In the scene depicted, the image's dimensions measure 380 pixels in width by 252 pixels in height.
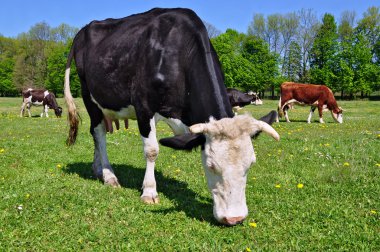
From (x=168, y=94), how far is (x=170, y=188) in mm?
1864

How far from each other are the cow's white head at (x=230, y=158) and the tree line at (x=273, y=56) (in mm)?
57738

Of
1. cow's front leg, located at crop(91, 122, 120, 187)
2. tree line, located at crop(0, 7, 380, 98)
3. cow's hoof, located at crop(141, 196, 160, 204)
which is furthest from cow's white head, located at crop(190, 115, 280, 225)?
tree line, located at crop(0, 7, 380, 98)

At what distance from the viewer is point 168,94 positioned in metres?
5.61

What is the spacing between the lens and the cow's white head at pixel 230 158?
14.2 ft

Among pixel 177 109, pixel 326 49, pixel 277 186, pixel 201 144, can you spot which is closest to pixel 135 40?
pixel 177 109

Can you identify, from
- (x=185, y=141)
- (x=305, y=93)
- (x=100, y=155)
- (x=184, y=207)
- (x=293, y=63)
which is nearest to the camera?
(x=185, y=141)

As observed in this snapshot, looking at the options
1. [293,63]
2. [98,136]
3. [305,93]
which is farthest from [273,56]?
[98,136]

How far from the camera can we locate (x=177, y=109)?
18.4ft

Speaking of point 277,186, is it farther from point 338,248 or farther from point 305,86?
point 305,86

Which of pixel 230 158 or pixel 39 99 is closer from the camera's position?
pixel 230 158

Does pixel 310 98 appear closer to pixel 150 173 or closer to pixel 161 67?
pixel 150 173

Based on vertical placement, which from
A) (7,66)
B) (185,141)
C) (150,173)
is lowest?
(150,173)

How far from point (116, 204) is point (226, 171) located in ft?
6.90

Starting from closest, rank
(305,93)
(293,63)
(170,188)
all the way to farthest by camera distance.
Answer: (170,188), (305,93), (293,63)
